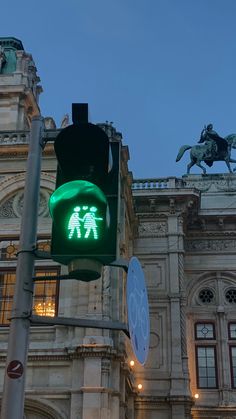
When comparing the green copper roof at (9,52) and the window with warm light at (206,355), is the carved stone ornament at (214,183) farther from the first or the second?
the green copper roof at (9,52)

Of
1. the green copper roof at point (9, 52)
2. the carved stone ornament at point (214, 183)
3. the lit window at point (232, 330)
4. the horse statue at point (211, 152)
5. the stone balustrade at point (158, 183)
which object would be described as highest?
the green copper roof at point (9, 52)

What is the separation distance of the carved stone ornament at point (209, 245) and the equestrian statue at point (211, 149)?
17.7 feet

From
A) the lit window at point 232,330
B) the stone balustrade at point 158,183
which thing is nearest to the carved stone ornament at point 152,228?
the stone balustrade at point 158,183

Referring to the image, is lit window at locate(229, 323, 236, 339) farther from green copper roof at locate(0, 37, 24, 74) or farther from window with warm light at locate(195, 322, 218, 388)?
green copper roof at locate(0, 37, 24, 74)

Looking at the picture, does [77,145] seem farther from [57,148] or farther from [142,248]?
[142,248]

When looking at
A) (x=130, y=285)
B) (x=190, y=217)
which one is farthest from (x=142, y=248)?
(x=130, y=285)

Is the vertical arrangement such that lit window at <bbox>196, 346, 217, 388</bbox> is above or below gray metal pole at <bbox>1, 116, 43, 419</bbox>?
above

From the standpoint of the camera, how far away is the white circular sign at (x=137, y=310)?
4273 millimetres

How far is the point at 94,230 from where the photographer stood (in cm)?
376

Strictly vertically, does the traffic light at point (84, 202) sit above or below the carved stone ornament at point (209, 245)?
below

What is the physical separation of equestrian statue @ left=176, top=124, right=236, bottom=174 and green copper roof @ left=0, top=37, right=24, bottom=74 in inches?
419

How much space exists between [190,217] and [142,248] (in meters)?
3.13

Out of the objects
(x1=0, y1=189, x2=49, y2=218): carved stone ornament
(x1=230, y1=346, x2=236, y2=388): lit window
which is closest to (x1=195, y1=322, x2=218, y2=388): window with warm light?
(x1=230, y1=346, x2=236, y2=388): lit window

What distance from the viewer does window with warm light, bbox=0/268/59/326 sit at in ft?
63.2
